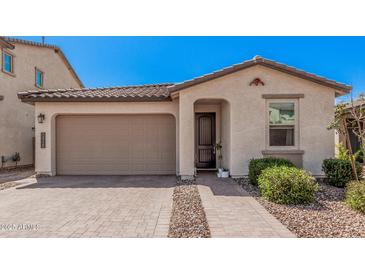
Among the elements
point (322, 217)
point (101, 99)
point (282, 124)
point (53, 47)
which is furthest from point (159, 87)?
point (53, 47)

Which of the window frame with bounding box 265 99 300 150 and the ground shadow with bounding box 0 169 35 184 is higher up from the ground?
the window frame with bounding box 265 99 300 150

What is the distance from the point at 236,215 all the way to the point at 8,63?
52.3 ft

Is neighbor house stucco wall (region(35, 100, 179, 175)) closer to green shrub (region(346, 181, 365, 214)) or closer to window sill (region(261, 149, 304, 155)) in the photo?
window sill (region(261, 149, 304, 155))

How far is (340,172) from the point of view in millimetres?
7230

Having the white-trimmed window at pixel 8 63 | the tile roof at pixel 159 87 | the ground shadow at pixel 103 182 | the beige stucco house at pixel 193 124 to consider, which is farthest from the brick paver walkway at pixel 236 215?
the white-trimmed window at pixel 8 63

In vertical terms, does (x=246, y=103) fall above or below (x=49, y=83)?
below

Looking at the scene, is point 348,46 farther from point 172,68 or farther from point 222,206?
point 172,68

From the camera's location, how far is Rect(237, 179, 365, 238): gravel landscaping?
3902 millimetres

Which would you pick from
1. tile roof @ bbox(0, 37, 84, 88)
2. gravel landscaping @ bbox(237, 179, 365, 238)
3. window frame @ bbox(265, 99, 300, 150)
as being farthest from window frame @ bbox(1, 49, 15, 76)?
gravel landscaping @ bbox(237, 179, 365, 238)

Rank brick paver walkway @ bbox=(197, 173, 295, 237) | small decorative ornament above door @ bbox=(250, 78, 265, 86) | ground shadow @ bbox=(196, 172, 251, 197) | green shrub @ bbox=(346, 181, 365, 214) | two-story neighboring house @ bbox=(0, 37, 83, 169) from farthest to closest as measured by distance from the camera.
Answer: two-story neighboring house @ bbox=(0, 37, 83, 169) < small decorative ornament above door @ bbox=(250, 78, 265, 86) < ground shadow @ bbox=(196, 172, 251, 197) < green shrub @ bbox=(346, 181, 365, 214) < brick paver walkway @ bbox=(197, 173, 295, 237)
